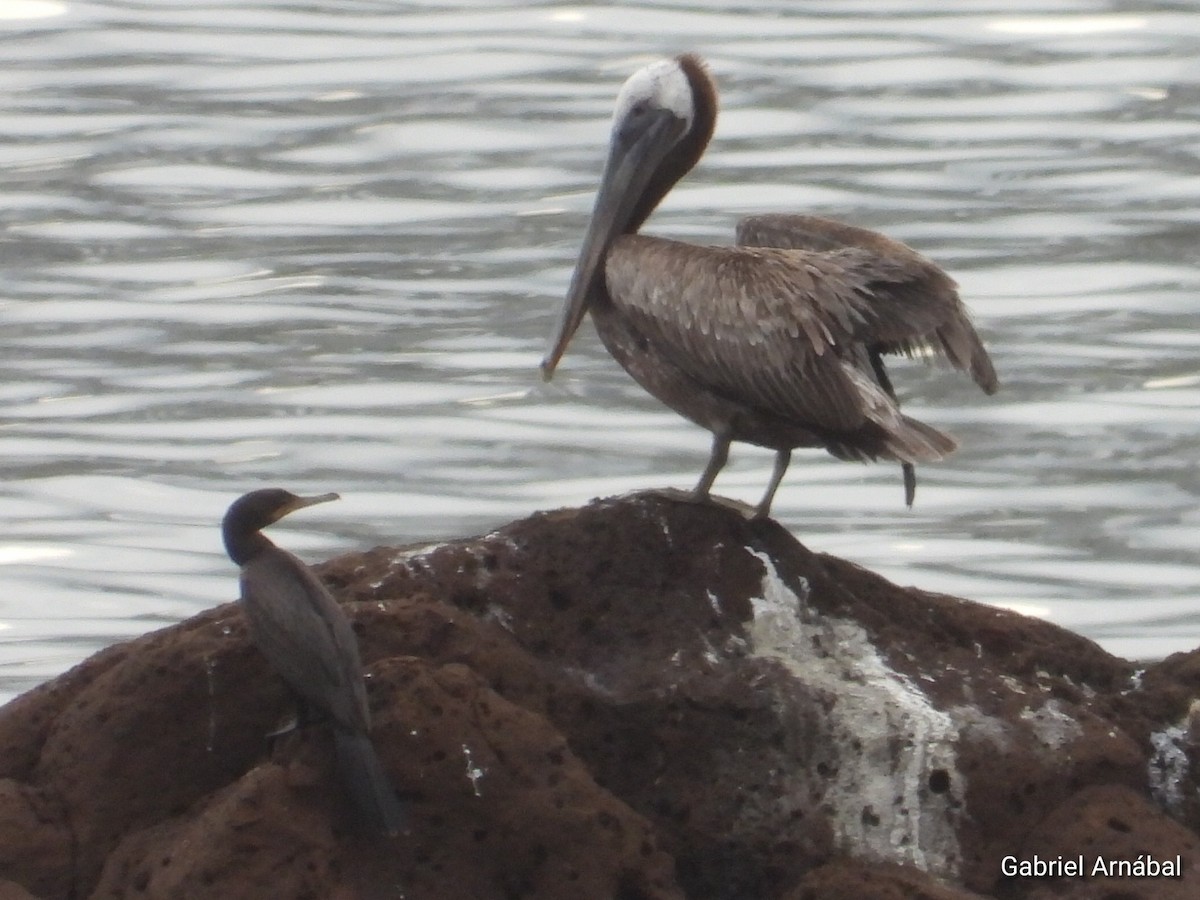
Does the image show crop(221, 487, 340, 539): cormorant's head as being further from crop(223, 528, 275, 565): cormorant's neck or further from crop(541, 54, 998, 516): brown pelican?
crop(541, 54, 998, 516): brown pelican

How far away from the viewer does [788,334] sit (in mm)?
6883

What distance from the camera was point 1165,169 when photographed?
19781mm

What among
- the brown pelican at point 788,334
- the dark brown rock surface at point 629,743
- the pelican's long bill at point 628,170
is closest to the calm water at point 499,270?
the pelican's long bill at point 628,170

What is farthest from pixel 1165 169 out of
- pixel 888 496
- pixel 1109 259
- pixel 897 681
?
Answer: pixel 897 681

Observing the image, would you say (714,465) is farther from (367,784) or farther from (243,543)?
(367,784)

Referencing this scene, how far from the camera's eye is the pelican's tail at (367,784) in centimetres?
565

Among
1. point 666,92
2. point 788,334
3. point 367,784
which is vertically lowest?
point 367,784

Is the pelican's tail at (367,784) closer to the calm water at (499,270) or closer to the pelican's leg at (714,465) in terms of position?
the pelican's leg at (714,465)

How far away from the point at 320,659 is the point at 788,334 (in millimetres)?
1718

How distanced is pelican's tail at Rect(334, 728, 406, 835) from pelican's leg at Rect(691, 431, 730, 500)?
4.60ft

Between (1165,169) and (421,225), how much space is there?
5.40m

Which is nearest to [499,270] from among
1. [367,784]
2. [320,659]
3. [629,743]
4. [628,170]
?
[628,170]

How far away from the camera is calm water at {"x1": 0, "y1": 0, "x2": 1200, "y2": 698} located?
13445mm

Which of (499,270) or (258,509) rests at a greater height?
(258,509)
